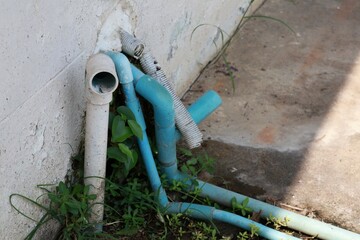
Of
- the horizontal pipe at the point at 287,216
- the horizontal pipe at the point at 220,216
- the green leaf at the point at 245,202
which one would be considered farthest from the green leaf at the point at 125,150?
the green leaf at the point at 245,202

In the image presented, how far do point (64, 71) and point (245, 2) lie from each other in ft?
6.88

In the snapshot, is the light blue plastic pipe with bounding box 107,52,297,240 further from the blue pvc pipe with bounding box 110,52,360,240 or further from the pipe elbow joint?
the pipe elbow joint

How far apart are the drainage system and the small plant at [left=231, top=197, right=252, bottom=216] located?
21mm

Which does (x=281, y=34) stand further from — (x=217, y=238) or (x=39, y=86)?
(x=39, y=86)

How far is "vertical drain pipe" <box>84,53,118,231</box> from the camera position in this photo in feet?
7.94

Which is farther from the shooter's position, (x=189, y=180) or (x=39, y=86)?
(x=189, y=180)

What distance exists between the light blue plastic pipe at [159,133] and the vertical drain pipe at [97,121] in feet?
0.51

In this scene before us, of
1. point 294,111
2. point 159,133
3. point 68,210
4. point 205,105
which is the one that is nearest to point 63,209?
point 68,210

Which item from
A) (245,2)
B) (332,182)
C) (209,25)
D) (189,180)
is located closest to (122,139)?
(189,180)

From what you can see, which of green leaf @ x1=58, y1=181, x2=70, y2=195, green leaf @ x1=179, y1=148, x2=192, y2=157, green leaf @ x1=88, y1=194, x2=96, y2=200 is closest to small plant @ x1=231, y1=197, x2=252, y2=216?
green leaf @ x1=179, y1=148, x2=192, y2=157

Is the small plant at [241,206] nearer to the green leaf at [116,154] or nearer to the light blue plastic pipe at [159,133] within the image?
the light blue plastic pipe at [159,133]

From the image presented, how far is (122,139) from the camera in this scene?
8.79 feet

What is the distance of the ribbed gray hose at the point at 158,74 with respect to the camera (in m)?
2.81

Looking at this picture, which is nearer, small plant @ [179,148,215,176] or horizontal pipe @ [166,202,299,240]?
horizontal pipe @ [166,202,299,240]
